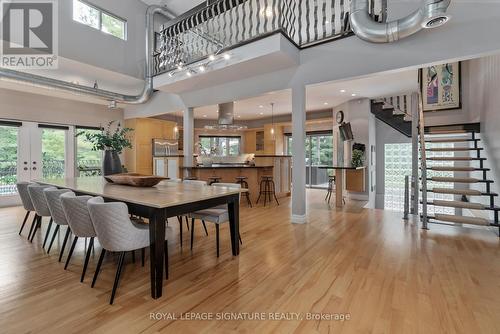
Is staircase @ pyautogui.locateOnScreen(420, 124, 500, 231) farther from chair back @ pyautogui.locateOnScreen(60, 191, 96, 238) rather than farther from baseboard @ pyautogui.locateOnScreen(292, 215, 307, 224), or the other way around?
chair back @ pyautogui.locateOnScreen(60, 191, 96, 238)

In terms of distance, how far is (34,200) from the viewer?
318cm

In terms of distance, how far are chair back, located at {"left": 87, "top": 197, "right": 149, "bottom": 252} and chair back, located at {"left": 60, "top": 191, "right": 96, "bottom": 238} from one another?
0.30 meters

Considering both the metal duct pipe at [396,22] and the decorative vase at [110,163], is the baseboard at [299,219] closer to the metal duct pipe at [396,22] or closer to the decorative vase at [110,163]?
the metal duct pipe at [396,22]

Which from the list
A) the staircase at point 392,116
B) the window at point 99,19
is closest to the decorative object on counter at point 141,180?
the window at point 99,19

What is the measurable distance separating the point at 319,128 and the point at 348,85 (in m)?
3.71

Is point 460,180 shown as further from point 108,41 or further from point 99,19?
point 99,19

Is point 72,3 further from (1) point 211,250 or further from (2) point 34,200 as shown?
(1) point 211,250

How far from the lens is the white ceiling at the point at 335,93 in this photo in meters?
5.30

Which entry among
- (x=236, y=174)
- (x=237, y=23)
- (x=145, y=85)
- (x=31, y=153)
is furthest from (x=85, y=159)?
(x=237, y=23)

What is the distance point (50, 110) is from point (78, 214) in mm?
6402

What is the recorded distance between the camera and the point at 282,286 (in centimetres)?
223

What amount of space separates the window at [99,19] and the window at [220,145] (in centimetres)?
532

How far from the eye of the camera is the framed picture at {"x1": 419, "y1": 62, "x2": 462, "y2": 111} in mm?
6191

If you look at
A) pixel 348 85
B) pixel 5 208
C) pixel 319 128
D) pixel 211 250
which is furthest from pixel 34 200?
pixel 319 128
